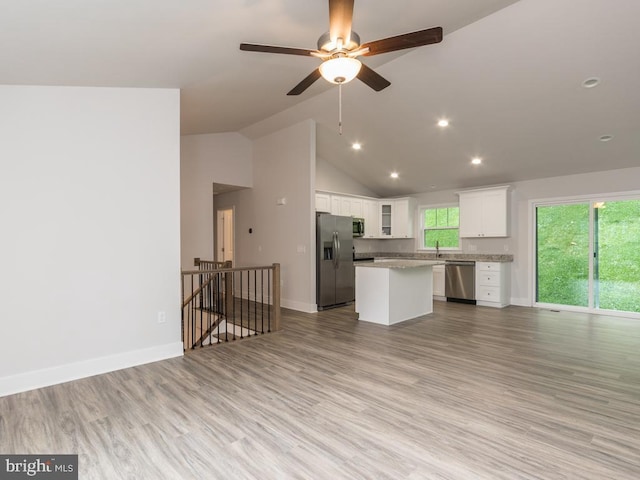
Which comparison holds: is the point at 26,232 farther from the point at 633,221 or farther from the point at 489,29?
the point at 633,221

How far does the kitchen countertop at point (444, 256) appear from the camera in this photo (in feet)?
22.2

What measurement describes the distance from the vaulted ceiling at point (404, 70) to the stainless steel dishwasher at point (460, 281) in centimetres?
188

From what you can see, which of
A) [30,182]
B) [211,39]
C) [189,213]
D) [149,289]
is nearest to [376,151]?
[189,213]

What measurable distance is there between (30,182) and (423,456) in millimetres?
3835

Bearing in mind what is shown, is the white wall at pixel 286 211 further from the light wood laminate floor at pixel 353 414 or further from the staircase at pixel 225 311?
the light wood laminate floor at pixel 353 414

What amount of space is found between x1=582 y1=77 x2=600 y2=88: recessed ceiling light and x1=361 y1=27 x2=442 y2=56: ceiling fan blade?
2.78m

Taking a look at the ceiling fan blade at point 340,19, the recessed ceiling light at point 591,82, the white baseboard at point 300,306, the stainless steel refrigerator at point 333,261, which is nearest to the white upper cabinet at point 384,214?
the stainless steel refrigerator at point 333,261

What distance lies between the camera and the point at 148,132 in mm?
3602

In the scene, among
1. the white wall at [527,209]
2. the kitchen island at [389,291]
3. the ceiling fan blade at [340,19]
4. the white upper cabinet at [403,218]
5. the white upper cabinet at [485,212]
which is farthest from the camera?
the white upper cabinet at [403,218]

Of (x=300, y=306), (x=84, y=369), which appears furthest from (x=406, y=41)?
(x=300, y=306)

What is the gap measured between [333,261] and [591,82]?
4433 millimetres

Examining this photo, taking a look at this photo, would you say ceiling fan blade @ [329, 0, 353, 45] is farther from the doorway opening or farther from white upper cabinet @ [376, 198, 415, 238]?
the doorway opening

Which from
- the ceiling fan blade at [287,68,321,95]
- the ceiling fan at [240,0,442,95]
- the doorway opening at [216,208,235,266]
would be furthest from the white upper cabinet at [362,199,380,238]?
the ceiling fan at [240,0,442,95]

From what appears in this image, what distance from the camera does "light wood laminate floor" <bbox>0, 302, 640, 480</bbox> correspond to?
1.94 meters
